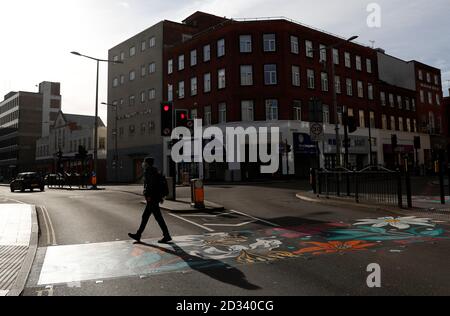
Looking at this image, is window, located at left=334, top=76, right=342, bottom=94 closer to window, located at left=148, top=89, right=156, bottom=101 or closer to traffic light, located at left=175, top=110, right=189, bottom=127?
window, located at left=148, top=89, right=156, bottom=101

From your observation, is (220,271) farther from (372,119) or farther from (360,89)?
(372,119)

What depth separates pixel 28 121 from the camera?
278 feet

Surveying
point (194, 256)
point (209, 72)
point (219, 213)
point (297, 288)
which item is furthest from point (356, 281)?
point (209, 72)

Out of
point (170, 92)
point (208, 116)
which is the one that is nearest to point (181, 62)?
point (170, 92)

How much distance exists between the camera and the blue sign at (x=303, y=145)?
33.0 meters

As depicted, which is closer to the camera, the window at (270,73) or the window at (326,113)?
the window at (270,73)

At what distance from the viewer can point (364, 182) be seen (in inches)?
512

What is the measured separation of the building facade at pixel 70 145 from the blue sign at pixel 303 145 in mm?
32667

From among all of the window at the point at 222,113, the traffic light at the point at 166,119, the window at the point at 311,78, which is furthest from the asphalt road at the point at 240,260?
the window at the point at 311,78

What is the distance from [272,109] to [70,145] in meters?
47.0

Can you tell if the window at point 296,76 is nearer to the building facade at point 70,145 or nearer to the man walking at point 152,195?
the man walking at point 152,195
